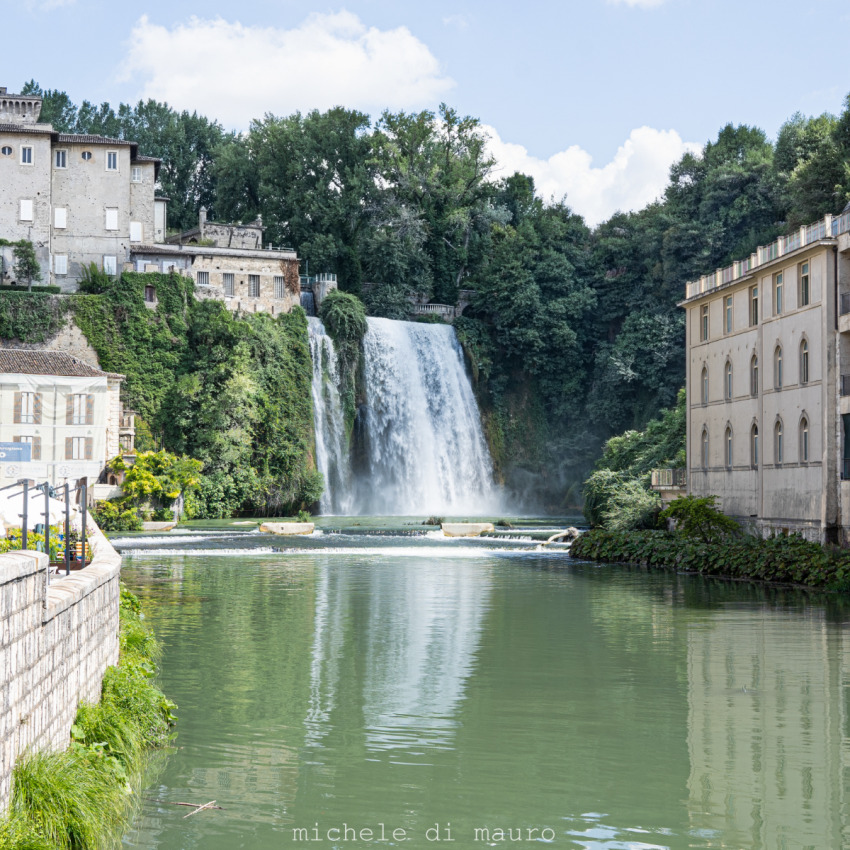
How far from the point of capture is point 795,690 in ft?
45.8

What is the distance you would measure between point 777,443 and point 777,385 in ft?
5.42

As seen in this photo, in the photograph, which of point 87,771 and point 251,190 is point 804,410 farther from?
point 251,190

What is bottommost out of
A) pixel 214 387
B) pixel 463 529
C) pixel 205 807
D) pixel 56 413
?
pixel 205 807

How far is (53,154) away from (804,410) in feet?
139

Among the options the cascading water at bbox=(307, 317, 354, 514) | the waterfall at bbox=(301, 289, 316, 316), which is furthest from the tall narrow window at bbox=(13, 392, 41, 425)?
the waterfall at bbox=(301, 289, 316, 316)

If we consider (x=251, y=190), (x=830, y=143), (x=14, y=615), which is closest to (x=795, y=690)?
(x=14, y=615)

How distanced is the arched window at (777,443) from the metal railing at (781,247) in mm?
4696

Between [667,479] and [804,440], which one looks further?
[667,479]

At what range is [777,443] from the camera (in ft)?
108

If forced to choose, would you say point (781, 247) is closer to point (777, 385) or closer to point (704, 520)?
point (777, 385)

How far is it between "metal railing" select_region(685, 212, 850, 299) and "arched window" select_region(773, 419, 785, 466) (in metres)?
4.70

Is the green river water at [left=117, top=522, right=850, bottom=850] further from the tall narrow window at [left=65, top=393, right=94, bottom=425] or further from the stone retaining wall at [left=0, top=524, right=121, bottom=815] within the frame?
the tall narrow window at [left=65, top=393, right=94, bottom=425]

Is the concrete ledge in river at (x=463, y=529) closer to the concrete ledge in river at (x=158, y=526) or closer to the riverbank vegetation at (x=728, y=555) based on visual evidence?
the riverbank vegetation at (x=728, y=555)

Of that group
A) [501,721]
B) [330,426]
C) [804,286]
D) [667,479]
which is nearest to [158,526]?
[330,426]
